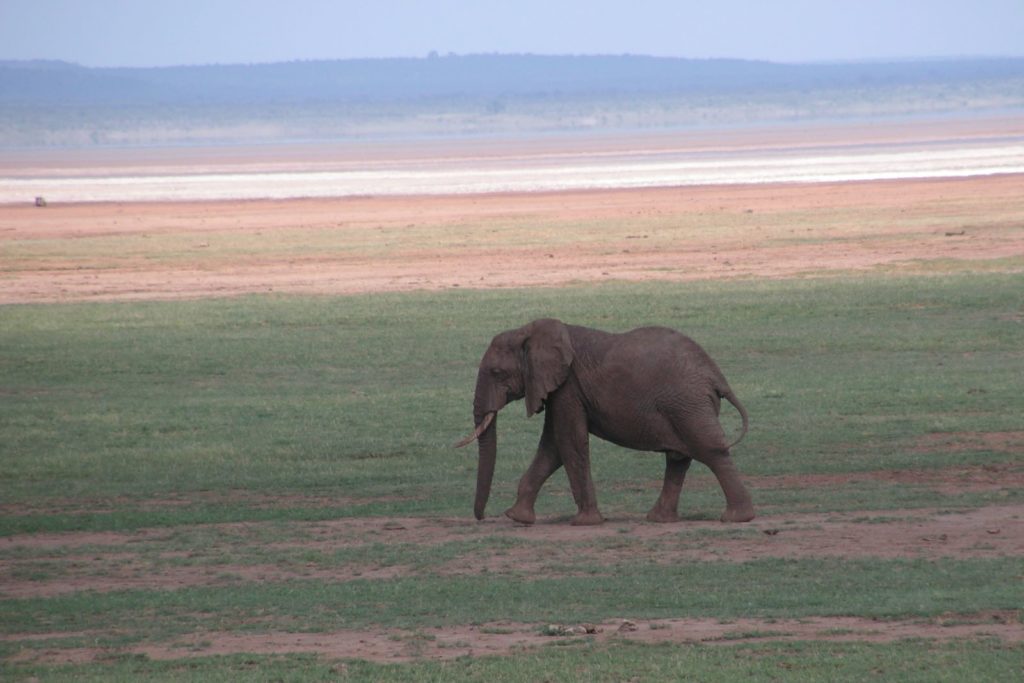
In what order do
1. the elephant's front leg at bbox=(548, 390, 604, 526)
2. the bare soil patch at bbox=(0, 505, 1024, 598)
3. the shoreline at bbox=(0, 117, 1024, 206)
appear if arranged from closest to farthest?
the bare soil patch at bbox=(0, 505, 1024, 598) < the elephant's front leg at bbox=(548, 390, 604, 526) < the shoreline at bbox=(0, 117, 1024, 206)

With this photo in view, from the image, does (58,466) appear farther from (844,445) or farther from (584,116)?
(584,116)

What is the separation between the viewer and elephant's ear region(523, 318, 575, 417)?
40.4 feet

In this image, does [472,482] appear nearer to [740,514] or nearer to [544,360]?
[544,360]

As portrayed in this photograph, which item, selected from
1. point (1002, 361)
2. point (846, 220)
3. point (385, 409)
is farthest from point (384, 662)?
point (846, 220)

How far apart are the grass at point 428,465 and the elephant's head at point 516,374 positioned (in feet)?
2.10

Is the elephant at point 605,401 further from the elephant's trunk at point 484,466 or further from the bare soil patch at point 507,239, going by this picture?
A: the bare soil patch at point 507,239

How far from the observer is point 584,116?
153 m

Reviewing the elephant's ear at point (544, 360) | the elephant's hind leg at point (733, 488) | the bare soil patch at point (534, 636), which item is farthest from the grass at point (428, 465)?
the elephant's ear at point (544, 360)

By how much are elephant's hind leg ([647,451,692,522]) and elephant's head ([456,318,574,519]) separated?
107cm

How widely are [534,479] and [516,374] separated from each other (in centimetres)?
81

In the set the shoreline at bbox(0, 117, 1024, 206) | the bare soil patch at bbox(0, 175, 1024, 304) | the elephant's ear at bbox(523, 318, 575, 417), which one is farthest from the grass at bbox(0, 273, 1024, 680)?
the shoreline at bbox(0, 117, 1024, 206)

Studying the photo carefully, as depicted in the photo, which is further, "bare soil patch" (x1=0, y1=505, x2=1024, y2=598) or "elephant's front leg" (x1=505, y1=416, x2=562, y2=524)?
"elephant's front leg" (x1=505, y1=416, x2=562, y2=524)

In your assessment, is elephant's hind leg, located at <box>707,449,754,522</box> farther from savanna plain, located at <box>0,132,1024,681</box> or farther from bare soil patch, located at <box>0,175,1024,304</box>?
bare soil patch, located at <box>0,175,1024,304</box>

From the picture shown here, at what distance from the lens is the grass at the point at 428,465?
9.70 m
